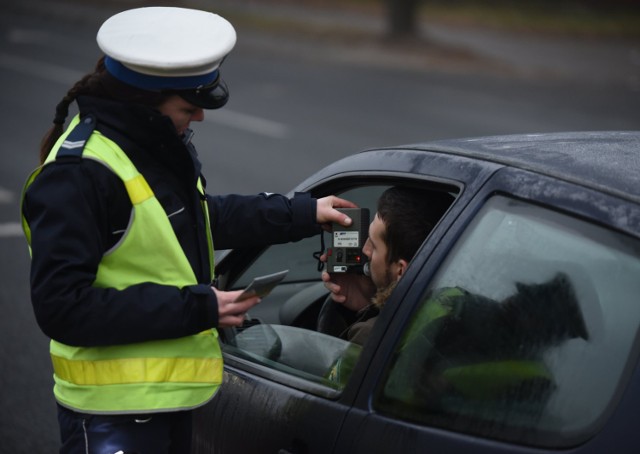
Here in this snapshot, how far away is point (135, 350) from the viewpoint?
9.55ft

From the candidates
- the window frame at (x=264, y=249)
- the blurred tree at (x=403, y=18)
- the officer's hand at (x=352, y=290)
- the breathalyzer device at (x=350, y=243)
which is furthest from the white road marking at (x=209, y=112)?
the breathalyzer device at (x=350, y=243)

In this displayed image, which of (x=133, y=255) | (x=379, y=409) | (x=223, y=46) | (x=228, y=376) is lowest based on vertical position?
(x=228, y=376)

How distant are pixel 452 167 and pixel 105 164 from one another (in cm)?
85

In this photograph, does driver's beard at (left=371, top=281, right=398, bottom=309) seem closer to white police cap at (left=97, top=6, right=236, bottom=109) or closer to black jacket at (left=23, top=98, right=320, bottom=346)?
black jacket at (left=23, top=98, right=320, bottom=346)

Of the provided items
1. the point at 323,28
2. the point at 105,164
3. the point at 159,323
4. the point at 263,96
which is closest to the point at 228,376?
the point at 159,323

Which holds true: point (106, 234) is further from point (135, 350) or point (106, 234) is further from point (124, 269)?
point (135, 350)

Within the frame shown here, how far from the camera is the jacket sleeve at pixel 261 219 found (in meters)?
3.47

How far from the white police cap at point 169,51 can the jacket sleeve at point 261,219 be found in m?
0.51

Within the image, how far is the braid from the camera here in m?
3.03

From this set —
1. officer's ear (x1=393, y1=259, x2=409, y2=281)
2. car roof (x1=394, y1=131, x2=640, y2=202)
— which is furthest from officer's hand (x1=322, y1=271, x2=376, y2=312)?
car roof (x1=394, y1=131, x2=640, y2=202)

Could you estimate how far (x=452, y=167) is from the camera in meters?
2.92

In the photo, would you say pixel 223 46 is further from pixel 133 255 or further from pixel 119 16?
pixel 133 255

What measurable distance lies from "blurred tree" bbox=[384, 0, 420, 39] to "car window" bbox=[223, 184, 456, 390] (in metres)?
13.3

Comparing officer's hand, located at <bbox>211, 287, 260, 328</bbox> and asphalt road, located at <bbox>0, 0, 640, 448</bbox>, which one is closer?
officer's hand, located at <bbox>211, 287, 260, 328</bbox>
